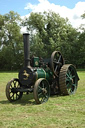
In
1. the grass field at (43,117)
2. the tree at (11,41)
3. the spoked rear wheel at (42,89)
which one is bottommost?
the grass field at (43,117)

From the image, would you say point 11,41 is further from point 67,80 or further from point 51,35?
point 67,80

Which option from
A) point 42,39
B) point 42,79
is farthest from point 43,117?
point 42,39

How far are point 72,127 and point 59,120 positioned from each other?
0.55 meters

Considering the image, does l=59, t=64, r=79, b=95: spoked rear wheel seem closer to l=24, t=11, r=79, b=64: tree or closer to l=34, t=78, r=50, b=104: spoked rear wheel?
l=34, t=78, r=50, b=104: spoked rear wheel

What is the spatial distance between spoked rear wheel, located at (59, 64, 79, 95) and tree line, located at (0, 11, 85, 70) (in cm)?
2121

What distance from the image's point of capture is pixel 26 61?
7.55m

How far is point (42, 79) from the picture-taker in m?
7.19

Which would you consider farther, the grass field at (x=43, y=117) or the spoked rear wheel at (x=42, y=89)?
the spoked rear wheel at (x=42, y=89)

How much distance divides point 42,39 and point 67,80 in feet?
82.4

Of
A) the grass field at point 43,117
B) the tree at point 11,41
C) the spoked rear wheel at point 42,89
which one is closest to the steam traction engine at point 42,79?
the spoked rear wheel at point 42,89

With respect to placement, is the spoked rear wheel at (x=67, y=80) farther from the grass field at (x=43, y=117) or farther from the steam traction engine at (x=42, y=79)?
the grass field at (x=43, y=117)

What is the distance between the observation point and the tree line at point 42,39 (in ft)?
104

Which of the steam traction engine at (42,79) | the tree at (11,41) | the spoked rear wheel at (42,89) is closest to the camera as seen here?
the spoked rear wheel at (42,89)

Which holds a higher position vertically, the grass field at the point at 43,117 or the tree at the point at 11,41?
the tree at the point at 11,41
